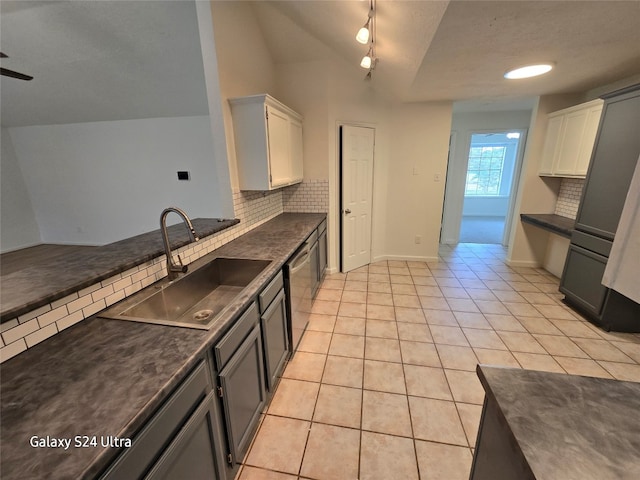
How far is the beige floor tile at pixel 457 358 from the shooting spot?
6.89ft

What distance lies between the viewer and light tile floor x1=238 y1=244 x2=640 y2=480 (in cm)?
148

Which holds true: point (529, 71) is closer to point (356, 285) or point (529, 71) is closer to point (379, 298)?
point (379, 298)

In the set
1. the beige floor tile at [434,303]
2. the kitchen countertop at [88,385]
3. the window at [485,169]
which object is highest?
the window at [485,169]

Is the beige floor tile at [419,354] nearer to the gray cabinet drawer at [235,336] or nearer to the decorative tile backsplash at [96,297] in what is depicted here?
the gray cabinet drawer at [235,336]

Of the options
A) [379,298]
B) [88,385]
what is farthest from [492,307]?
[88,385]

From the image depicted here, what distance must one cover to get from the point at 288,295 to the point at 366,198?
2375 millimetres

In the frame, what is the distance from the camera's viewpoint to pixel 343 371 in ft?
6.82

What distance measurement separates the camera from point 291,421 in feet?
5.53

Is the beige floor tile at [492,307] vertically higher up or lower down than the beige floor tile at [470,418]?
higher up

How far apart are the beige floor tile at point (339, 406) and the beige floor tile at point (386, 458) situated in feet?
0.44

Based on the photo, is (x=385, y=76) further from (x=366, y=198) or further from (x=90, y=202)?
(x=90, y=202)

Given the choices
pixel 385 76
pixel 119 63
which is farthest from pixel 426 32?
pixel 119 63

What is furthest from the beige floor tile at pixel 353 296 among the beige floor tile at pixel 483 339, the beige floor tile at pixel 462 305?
the beige floor tile at pixel 483 339

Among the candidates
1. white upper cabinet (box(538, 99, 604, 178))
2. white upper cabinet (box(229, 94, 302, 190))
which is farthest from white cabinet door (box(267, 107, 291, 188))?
white upper cabinet (box(538, 99, 604, 178))
